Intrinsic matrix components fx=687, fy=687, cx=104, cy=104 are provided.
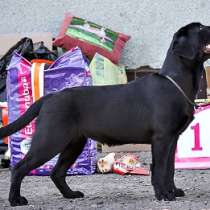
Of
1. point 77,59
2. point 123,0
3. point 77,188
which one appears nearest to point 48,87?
point 77,59

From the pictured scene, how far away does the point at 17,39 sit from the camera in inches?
338

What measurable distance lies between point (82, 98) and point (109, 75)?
3.22m

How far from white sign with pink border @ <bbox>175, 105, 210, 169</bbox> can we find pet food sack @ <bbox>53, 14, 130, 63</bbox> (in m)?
2.20

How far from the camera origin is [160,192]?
4.70 metres

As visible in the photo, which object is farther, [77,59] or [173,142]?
[77,59]

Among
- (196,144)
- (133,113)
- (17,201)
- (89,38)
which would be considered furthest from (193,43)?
(89,38)

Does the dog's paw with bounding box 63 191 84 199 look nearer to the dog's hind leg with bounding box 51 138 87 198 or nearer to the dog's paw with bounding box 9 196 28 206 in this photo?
the dog's hind leg with bounding box 51 138 87 198

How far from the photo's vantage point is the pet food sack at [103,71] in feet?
25.9

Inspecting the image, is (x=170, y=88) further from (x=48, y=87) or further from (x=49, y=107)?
(x=48, y=87)

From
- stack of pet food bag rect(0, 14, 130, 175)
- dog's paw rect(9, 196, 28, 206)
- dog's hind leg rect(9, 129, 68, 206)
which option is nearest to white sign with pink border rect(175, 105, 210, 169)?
stack of pet food bag rect(0, 14, 130, 175)

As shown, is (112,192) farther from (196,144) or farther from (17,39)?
(17,39)

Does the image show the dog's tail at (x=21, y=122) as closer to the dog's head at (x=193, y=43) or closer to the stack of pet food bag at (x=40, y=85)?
the stack of pet food bag at (x=40, y=85)

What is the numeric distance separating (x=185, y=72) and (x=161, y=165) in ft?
2.24

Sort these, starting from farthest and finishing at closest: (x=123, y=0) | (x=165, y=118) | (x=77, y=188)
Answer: (x=123, y=0) → (x=77, y=188) → (x=165, y=118)
